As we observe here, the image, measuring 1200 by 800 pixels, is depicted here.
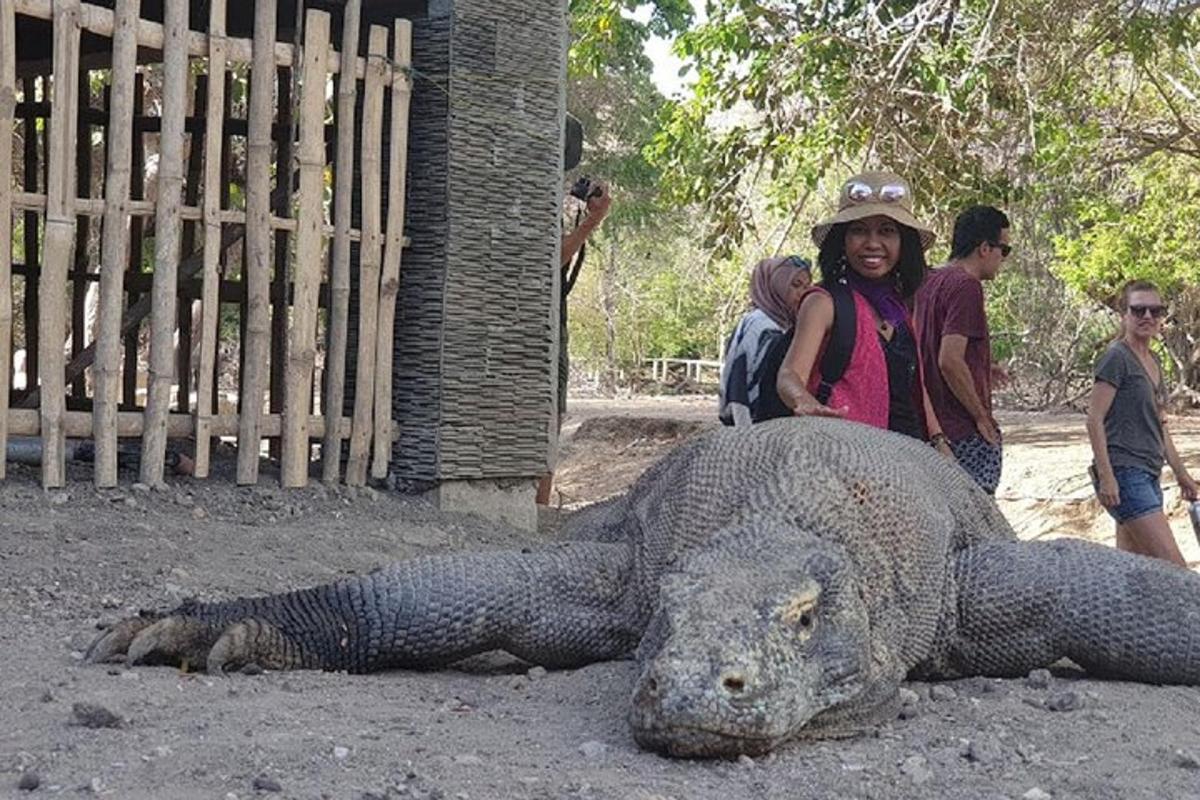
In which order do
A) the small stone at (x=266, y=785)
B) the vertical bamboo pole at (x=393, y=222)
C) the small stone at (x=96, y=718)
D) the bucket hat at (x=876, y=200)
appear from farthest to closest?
1. the vertical bamboo pole at (x=393, y=222)
2. the bucket hat at (x=876, y=200)
3. the small stone at (x=96, y=718)
4. the small stone at (x=266, y=785)

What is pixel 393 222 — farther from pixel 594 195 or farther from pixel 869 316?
pixel 869 316

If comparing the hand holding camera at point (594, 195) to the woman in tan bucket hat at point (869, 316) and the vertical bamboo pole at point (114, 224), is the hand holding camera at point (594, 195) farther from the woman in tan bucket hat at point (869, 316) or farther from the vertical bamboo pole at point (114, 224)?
the woman in tan bucket hat at point (869, 316)

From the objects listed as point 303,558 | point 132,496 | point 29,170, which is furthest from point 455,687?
point 29,170

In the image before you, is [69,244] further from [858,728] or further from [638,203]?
[638,203]

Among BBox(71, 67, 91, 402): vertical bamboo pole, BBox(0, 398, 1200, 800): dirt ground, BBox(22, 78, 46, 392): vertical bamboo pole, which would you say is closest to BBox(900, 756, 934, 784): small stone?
BBox(0, 398, 1200, 800): dirt ground

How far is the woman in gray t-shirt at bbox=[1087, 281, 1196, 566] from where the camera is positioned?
6492mm

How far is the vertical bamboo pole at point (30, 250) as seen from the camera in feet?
25.8

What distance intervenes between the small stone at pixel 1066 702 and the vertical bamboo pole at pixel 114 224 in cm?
355

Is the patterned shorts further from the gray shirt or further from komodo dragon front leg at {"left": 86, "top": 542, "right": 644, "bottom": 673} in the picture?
komodo dragon front leg at {"left": 86, "top": 542, "right": 644, "bottom": 673}

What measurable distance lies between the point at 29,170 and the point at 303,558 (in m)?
3.51

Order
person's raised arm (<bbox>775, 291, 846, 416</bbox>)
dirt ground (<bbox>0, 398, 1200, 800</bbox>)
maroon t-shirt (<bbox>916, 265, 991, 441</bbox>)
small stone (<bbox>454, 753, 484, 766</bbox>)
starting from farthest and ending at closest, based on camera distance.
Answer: maroon t-shirt (<bbox>916, 265, 991, 441</bbox>) < person's raised arm (<bbox>775, 291, 846, 416</bbox>) < small stone (<bbox>454, 753, 484, 766</bbox>) < dirt ground (<bbox>0, 398, 1200, 800</bbox>)

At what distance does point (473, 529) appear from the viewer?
666 cm

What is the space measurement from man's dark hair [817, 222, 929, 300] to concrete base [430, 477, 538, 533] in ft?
8.26

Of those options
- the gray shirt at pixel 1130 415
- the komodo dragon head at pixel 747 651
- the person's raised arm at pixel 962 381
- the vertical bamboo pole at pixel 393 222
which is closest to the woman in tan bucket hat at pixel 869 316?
the person's raised arm at pixel 962 381
